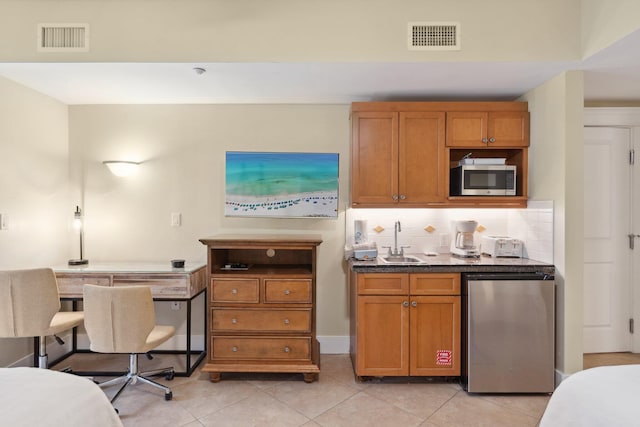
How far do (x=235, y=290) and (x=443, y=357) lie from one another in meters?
1.68

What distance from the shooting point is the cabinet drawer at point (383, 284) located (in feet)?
8.63

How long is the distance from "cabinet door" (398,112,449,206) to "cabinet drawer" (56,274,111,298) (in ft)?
8.26

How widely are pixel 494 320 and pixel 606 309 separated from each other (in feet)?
4.97

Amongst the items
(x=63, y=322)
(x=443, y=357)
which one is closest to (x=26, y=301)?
(x=63, y=322)

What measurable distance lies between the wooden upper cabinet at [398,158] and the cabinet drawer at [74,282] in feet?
7.09

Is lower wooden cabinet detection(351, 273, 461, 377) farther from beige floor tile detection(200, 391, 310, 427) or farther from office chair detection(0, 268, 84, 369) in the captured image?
office chair detection(0, 268, 84, 369)

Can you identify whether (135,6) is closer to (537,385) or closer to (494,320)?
(494,320)

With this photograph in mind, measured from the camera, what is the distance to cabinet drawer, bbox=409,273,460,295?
2.62 meters

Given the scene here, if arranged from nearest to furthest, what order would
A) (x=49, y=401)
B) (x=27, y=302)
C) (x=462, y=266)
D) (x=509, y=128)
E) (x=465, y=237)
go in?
1. (x=49, y=401)
2. (x=27, y=302)
3. (x=462, y=266)
4. (x=509, y=128)
5. (x=465, y=237)

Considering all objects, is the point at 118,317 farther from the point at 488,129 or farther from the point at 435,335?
the point at 488,129

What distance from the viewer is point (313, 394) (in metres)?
2.54

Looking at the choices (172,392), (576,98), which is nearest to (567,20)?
(576,98)

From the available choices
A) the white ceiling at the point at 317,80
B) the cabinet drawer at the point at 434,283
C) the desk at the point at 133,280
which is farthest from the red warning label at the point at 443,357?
the white ceiling at the point at 317,80

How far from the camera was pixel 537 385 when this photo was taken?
2.51m
